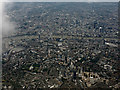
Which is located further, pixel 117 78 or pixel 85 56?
pixel 85 56

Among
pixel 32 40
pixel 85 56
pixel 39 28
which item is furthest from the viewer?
pixel 39 28

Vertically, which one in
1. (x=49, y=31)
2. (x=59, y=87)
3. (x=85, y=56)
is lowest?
(x=59, y=87)

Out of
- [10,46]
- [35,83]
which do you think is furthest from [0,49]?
[35,83]

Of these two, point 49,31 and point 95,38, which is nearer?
point 95,38

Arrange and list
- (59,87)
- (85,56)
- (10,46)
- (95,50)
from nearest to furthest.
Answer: (59,87) < (85,56) < (95,50) < (10,46)

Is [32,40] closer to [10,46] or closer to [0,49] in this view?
[10,46]

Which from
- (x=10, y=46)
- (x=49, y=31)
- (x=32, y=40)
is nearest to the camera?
(x=10, y=46)

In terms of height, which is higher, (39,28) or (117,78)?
(39,28)

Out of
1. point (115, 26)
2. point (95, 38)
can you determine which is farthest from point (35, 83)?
point (115, 26)

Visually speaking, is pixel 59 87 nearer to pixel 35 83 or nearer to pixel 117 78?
pixel 35 83
